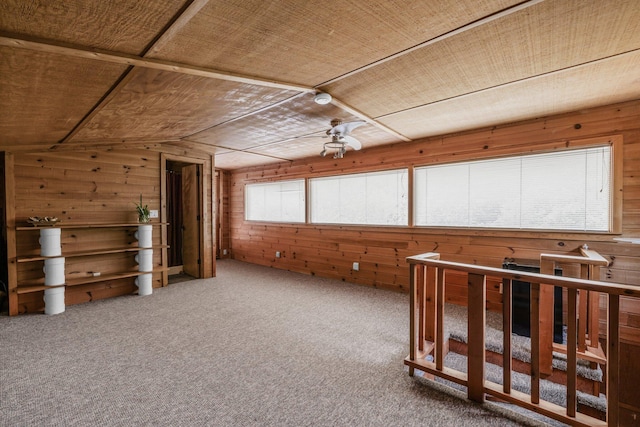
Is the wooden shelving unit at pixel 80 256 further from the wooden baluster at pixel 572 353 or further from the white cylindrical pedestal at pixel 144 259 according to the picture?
the wooden baluster at pixel 572 353

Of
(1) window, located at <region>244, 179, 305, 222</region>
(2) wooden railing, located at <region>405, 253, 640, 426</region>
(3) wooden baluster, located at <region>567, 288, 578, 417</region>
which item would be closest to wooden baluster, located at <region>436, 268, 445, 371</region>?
(2) wooden railing, located at <region>405, 253, 640, 426</region>

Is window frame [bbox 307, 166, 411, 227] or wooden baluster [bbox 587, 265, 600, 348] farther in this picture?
window frame [bbox 307, 166, 411, 227]

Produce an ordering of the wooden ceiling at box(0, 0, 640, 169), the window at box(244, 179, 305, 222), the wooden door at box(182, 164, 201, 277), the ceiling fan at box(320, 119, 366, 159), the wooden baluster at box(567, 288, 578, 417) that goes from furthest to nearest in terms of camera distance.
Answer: the window at box(244, 179, 305, 222), the wooden door at box(182, 164, 201, 277), the ceiling fan at box(320, 119, 366, 159), the wooden baluster at box(567, 288, 578, 417), the wooden ceiling at box(0, 0, 640, 169)

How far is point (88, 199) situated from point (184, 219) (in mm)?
1844

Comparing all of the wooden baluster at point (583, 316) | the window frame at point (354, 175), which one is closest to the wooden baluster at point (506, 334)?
the wooden baluster at point (583, 316)

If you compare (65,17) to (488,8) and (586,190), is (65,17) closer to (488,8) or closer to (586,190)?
(488,8)

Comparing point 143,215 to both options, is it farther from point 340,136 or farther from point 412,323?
point 412,323

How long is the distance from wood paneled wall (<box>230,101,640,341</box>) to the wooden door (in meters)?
1.61

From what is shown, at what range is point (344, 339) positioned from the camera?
291cm

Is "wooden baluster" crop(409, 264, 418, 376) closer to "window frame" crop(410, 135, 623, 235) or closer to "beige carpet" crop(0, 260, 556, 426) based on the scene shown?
"beige carpet" crop(0, 260, 556, 426)

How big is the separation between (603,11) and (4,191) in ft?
19.2

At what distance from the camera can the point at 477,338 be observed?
79.5 inches

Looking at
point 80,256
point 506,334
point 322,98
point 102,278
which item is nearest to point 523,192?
point 506,334

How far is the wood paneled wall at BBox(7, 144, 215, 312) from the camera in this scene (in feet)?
12.0
